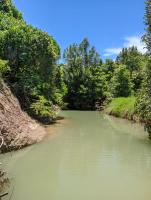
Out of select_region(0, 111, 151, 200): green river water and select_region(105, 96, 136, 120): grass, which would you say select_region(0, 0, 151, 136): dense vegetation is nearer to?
select_region(105, 96, 136, 120): grass

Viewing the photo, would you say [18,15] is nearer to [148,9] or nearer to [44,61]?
[44,61]

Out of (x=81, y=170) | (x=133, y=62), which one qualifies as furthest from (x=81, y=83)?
(x=81, y=170)

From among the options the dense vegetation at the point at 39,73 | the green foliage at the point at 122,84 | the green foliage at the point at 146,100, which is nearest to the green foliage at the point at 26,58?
the dense vegetation at the point at 39,73

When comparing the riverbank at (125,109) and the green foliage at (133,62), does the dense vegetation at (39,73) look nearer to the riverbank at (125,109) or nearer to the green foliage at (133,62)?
the riverbank at (125,109)

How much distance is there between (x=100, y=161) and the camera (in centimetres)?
1240

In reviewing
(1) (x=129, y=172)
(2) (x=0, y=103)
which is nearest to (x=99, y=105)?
(2) (x=0, y=103)

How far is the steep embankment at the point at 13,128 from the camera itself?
1347 centimetres

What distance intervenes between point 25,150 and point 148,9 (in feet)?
28.4

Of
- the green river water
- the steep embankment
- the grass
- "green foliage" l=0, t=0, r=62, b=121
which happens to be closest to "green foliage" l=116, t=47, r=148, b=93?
the grass

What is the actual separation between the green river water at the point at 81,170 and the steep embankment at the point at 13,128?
0.40 m

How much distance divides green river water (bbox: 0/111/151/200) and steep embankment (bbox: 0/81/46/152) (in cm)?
40

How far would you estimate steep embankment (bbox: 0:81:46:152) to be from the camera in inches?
530

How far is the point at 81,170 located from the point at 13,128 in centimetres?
447

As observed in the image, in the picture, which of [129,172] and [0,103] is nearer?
[129,172]
